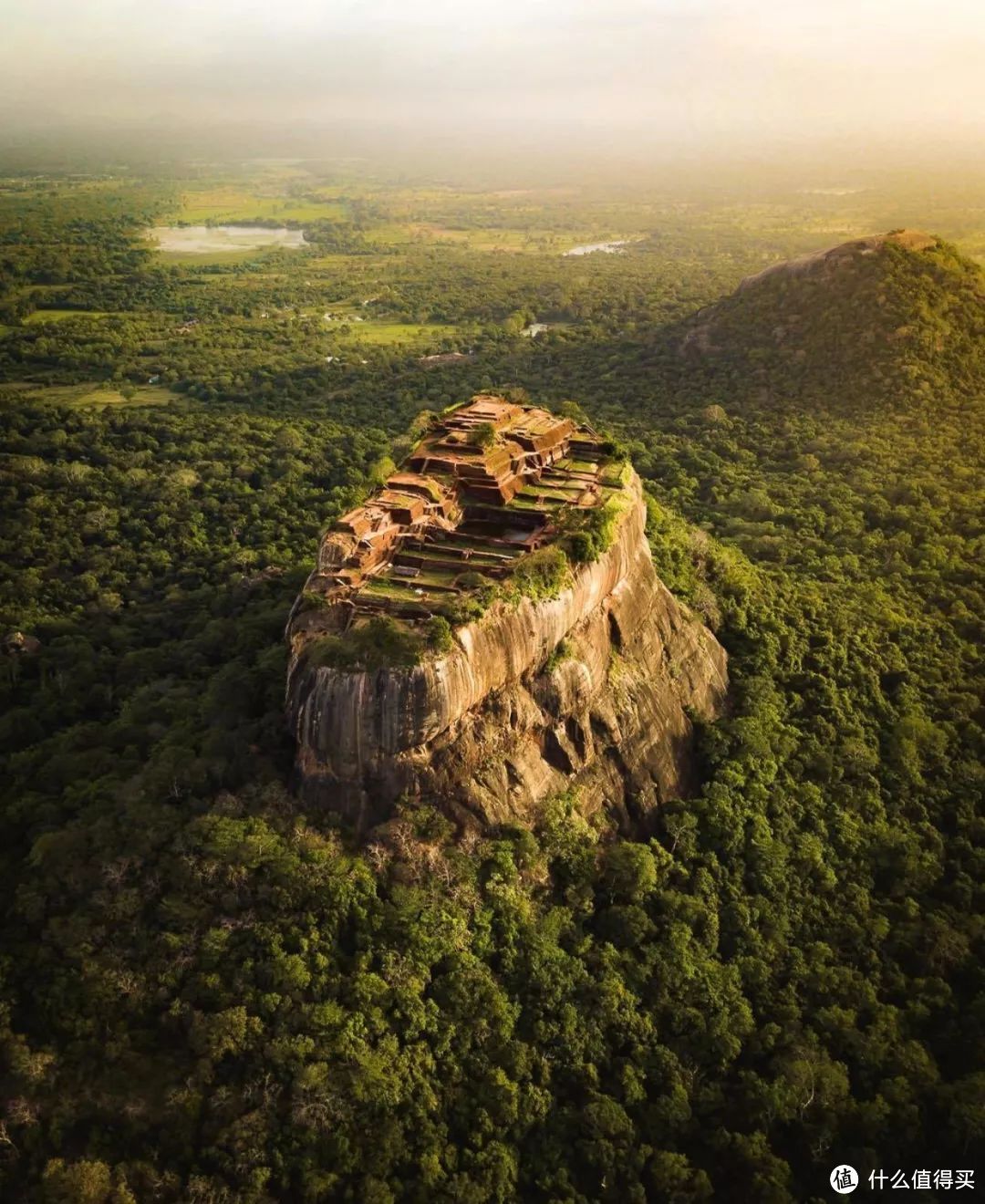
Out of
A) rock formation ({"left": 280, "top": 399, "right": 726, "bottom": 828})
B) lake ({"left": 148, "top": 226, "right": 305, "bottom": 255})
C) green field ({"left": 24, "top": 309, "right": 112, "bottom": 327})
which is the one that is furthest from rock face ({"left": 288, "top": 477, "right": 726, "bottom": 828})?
lake ({"left": 148, "top": 226, "right": 305, "bottom": 255})

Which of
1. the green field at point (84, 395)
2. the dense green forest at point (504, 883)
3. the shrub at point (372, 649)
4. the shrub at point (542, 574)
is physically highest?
the green field at point (84, 395)

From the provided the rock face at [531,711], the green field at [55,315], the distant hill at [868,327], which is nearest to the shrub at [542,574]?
the rock face at [531,711]

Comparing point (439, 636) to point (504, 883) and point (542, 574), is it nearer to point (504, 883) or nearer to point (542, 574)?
point (542, 574)

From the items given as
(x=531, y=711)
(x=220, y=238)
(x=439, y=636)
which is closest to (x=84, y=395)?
(x=531, y=711)

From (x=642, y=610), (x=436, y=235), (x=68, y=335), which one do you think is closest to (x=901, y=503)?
(x=642, y=610)

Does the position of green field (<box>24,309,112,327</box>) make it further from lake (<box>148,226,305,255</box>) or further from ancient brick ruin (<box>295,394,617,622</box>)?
ancient brick ruin (<box>295,394,617,622</box>)

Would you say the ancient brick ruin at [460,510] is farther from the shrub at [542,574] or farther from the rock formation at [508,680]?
the shrub at [542,574]
